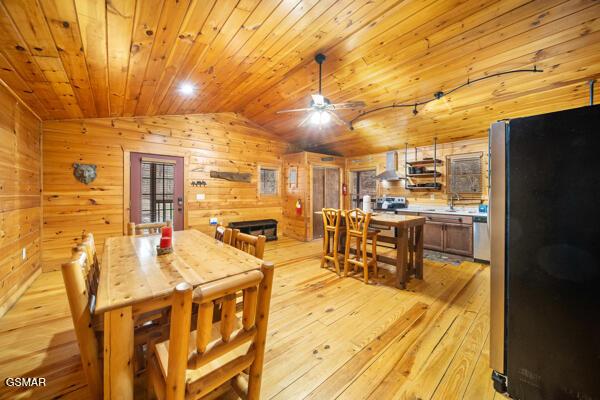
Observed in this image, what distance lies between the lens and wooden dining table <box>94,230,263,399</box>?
3.19 feet

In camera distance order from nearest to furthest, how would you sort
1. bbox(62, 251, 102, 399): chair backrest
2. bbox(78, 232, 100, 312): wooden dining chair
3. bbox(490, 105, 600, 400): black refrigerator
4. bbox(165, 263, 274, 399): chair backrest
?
bbox(165, 263, 274, 399): chair backrest
bbox(62, 251, 102, 399): chair backrest
bbox(490, 105, 600, 400): black refrigerator
bbox(78, 232, 100, 312): wooden dining chair

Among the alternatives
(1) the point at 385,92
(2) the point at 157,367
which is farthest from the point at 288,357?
(1) the point at 385,92

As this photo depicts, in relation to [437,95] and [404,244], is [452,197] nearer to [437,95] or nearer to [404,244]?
[437,95]

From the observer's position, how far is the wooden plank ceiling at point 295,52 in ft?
5.62

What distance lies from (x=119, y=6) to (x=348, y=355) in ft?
9.81

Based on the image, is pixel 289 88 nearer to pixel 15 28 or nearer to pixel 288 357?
pixel 15 28

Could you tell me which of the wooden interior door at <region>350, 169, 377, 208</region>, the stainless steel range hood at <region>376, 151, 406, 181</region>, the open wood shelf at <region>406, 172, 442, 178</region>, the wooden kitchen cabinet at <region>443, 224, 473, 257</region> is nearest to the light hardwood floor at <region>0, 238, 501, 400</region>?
the wooden kitchen cabinet at <region>443, 224, 473, 257</region>

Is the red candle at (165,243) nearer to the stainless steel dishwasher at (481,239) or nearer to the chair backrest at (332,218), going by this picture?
the chair backrest at (332,218)

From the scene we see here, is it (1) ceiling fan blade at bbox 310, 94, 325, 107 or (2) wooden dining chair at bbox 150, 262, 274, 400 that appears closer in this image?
(2) wooden dining chair at bbox 150, 262, 274, 400

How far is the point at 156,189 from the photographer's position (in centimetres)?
433

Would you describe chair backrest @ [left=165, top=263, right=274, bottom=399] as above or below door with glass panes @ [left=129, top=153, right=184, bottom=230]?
below

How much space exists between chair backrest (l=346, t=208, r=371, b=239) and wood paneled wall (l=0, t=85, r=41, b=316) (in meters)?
3.86

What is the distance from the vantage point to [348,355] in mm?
1712

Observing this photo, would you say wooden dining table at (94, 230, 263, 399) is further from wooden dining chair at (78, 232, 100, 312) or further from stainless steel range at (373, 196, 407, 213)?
stainless steel range at (373, 196, 407, 213)
